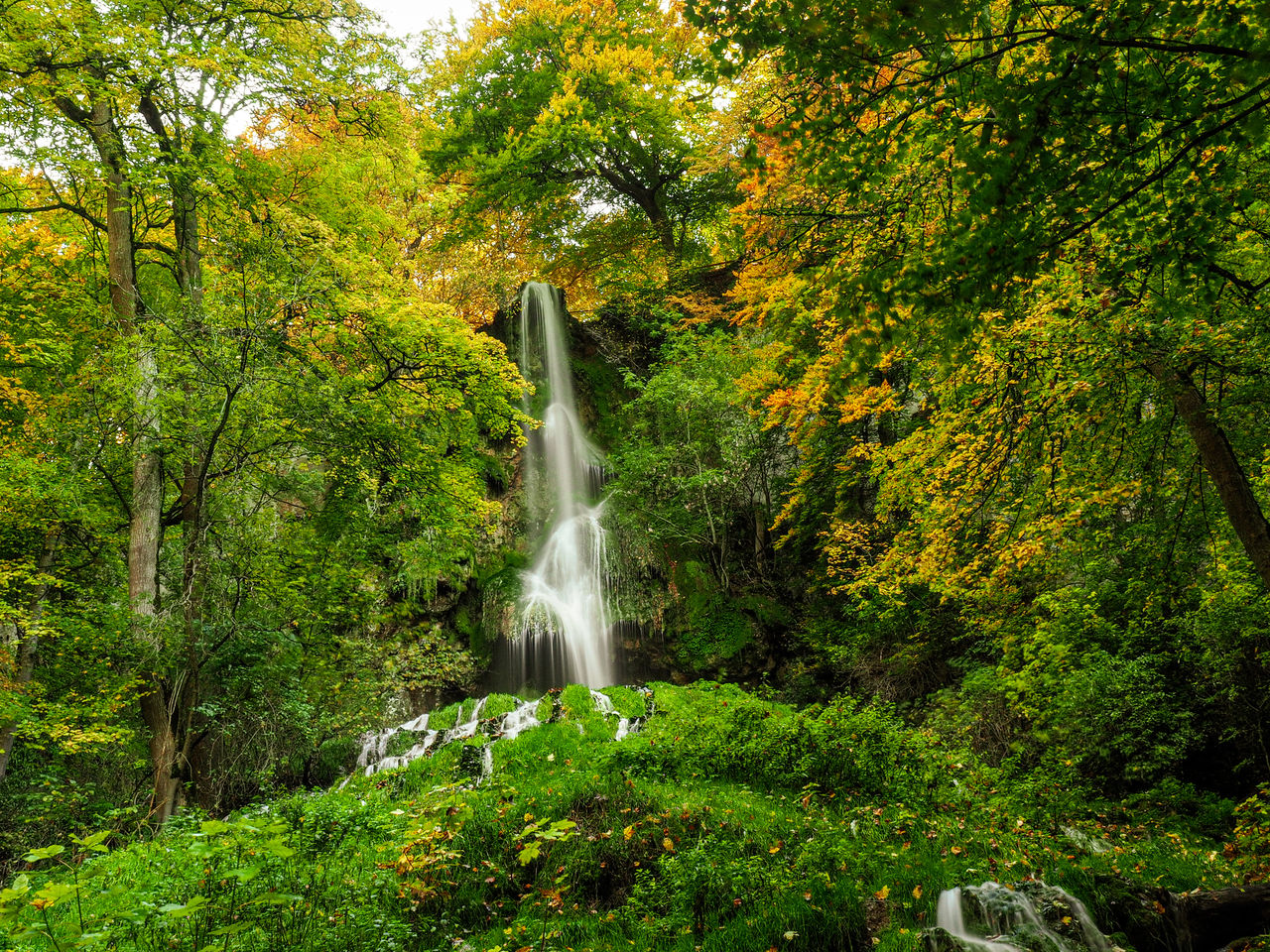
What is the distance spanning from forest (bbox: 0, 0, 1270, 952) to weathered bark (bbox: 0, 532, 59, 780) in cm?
8

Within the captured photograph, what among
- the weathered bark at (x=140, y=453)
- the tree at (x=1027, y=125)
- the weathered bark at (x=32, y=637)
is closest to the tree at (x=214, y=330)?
the weathered bark at (x=140, y=453)

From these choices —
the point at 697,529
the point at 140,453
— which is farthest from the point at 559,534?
the point at 140,453

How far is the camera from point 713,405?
13.4 m

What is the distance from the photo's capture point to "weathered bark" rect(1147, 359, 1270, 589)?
443 cm

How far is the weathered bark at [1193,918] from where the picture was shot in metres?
3.67

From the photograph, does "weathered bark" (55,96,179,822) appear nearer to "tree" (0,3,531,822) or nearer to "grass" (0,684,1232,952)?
"tree" (0,3,531,822)

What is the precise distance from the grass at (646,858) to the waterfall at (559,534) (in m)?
6.12

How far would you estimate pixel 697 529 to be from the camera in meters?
13.8

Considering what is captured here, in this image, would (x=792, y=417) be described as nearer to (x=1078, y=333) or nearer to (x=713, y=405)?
(x=713, y=405)

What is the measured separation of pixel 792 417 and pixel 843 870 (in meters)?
7.19

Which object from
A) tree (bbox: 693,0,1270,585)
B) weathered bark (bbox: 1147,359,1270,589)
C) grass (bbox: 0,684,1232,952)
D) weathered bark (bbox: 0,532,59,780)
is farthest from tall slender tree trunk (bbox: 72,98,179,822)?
weathered bark (bbox: 1147,359,1270,589)

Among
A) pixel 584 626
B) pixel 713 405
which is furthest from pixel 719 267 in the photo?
pixel 584 626

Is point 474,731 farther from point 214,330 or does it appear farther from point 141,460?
point 214,330

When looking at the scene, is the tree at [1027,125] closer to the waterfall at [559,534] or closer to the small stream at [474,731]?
the small stream at [474,731]
